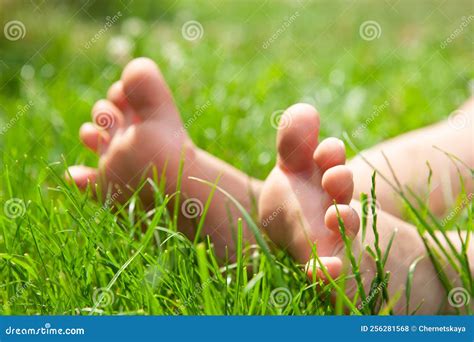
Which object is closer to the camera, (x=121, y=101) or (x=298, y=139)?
(x=298, y=139)

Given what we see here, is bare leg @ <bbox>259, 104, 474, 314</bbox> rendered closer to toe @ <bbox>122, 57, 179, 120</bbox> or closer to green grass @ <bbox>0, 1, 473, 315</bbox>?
green grass @ <bbox>0, 1, 473, 315</bbox>

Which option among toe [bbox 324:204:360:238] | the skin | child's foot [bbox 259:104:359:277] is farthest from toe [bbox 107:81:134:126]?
toe [bbox 324:204:360:238]

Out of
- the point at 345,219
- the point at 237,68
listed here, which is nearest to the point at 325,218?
the point at 345,219

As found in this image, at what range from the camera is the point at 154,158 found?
1.12m

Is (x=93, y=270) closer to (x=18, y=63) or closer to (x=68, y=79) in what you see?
(x=68, y=79)

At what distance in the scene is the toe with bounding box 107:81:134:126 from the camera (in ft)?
3.89

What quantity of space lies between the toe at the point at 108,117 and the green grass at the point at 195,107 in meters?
0.09

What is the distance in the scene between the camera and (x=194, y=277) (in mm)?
933

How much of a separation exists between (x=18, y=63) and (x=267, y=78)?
2.38 ft

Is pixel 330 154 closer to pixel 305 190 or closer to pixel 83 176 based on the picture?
pixel 305 190

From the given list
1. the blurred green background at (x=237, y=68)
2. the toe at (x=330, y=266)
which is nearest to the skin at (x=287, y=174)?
the toe at (x=330, y=266)

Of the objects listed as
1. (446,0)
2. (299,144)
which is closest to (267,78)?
(299,144)

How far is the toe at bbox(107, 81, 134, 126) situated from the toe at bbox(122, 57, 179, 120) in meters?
0.03

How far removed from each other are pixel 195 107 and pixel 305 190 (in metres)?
0.83
